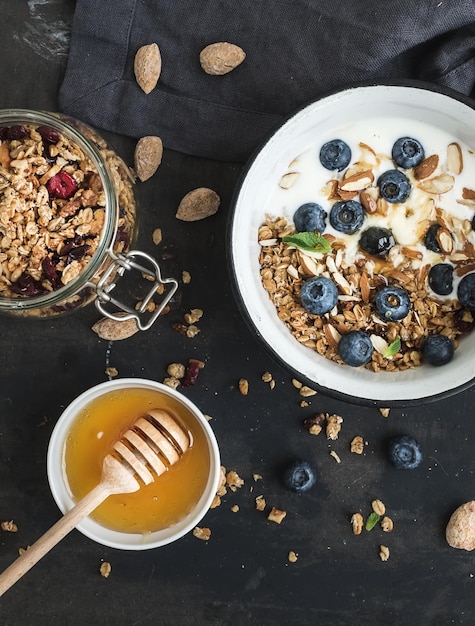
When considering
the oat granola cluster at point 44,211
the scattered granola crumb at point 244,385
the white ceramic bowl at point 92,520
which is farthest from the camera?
the scattered granola crumb at point 244,385

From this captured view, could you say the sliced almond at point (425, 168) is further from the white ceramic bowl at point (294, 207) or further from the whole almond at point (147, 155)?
the whole almond at point (147, 155)

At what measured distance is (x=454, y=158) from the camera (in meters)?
1.12

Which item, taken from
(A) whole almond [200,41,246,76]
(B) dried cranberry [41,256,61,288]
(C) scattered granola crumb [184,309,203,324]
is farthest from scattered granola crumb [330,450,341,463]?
(A) whole almond [200,41,246,76]

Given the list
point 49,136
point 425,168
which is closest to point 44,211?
point 49,136

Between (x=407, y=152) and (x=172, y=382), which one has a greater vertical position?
(x=407, y=152)

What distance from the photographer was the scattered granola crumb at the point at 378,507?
1.26 m

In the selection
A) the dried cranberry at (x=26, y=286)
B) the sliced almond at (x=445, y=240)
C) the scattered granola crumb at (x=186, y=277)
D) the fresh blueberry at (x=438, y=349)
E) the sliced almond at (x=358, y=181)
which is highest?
the sliced almond at (x=358, y=181)

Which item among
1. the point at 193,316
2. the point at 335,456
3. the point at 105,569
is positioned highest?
the point at 193,316

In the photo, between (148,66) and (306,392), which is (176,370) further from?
(148,66)

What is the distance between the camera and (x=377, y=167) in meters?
1.11

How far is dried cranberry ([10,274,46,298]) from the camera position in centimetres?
107

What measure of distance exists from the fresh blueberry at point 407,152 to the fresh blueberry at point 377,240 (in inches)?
4.1

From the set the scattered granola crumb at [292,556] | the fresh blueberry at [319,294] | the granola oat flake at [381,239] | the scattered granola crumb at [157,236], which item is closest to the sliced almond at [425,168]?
the granola oat flake at [381,239]

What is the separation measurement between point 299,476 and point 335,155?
0.53 meters
